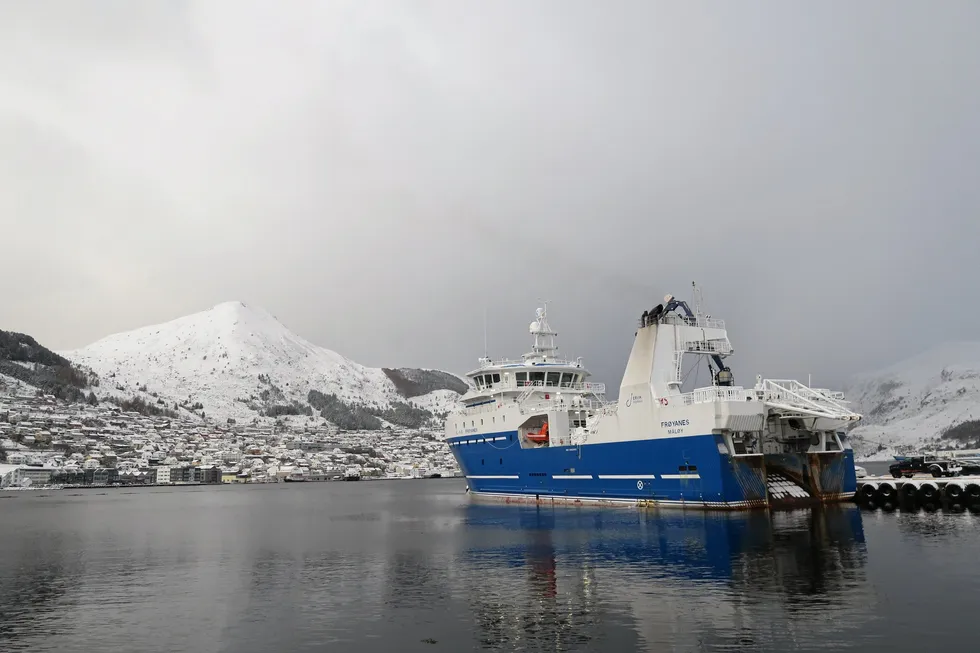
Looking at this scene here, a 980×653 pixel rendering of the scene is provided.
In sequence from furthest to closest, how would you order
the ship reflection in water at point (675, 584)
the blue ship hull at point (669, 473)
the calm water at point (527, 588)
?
A: the blue ship hull at point (669, 473)
the calm water at point (527, 588)
the ship reflection in water at point (675, 584)

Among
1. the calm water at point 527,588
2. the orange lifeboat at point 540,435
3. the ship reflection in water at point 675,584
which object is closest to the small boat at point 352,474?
the orange lifeboat at point 540,435

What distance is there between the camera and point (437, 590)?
18.0m

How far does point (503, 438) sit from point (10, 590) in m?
30.9

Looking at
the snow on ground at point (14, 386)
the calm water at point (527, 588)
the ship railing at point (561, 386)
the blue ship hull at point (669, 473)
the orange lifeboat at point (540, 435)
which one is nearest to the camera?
the calm water at point (527, 588)

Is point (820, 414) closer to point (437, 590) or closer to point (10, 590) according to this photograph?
point (437, 590)

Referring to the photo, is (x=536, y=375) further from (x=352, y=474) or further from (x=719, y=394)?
(x=352, y=474)

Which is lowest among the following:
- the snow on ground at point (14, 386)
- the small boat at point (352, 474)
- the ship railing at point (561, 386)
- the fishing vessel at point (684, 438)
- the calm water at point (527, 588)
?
the calm water at point (527, 588)

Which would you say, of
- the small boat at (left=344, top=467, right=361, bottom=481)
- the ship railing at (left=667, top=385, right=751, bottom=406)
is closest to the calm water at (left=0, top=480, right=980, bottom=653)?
the ship railing at (left=667, top=385, right=751, bottom=406)

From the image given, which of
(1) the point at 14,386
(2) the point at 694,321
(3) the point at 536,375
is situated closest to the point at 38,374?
(1) the point at 14,386

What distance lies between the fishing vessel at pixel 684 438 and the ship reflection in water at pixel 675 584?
2789 millimetres

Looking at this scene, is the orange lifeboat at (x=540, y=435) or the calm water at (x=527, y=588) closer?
the calm water at (x=527, y=588)

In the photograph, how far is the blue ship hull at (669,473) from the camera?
1249 inches

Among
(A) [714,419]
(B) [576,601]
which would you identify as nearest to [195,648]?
(B) [576,601]

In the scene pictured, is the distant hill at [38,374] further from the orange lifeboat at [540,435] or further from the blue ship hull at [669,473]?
the blue ship hull at [669,473]
